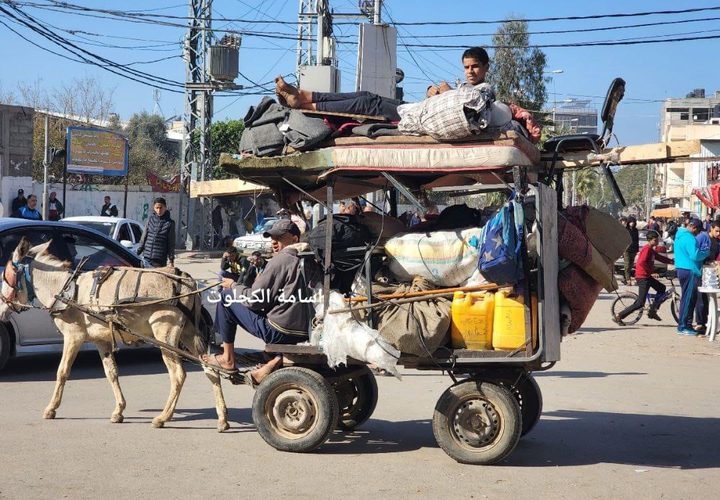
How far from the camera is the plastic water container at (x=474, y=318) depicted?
22.4ft

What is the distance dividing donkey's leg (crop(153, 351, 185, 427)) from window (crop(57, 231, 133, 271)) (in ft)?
9.94

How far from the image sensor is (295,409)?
7.43m

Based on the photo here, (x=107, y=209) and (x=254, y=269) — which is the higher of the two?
(x=107, y=209)

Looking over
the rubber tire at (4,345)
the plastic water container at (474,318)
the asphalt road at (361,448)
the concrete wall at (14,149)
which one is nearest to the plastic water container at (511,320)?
the plastic water container at (474,318)

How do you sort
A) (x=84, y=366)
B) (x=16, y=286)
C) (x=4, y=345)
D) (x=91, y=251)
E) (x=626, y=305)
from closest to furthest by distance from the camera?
(x=16, y=286) → (x=4, y=345) → (x=91, y=251) → (x=84, y=366) → (x=626, y=305)

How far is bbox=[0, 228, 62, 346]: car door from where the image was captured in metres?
10.6

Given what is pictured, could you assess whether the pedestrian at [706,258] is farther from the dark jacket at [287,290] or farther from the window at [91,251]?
the dark jacket at [287,290]

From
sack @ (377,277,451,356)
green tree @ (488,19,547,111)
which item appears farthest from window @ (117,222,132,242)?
green tree @ (488,19,547,111)

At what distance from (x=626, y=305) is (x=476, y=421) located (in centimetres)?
1225

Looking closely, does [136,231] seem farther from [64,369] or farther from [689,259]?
[64,369]

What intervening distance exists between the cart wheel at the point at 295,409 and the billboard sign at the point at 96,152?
3221cm

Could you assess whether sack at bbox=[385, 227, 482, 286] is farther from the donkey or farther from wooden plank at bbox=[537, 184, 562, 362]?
the donkey

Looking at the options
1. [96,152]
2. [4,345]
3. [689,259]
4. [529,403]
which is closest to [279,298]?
[529,403]

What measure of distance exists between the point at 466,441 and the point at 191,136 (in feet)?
103
